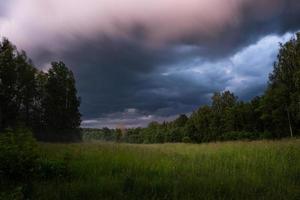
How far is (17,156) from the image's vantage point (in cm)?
878

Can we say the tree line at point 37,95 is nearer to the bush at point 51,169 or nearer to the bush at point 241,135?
the bush at point 241,135

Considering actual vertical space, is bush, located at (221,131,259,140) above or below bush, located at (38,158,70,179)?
above

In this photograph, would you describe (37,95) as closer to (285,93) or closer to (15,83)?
(15,83)

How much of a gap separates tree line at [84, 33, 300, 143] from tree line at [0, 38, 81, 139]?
56.0 ft

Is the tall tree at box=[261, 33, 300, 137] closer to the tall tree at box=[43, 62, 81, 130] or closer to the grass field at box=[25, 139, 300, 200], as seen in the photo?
the tall tree at box=[43, 62, 81, 130]

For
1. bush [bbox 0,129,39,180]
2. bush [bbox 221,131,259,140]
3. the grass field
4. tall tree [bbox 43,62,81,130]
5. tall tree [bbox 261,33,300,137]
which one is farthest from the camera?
bush [bbox 221,131,259,140]

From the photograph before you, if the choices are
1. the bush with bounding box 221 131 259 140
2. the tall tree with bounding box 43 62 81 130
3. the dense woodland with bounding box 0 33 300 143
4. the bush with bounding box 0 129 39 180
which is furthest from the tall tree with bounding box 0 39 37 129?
the bush with bounding box 0 129 39 180

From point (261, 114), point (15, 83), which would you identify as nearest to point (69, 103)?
point (15, 83)

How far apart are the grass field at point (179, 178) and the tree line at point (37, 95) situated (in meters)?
37.4

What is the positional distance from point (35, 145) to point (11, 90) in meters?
43.5

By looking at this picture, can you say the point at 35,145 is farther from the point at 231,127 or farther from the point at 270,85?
the point at 231,127

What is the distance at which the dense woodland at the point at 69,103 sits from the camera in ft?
161

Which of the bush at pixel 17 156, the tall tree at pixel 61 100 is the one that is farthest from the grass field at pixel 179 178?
the tall tree at pixel 61 100

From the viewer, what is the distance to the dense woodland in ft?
161
